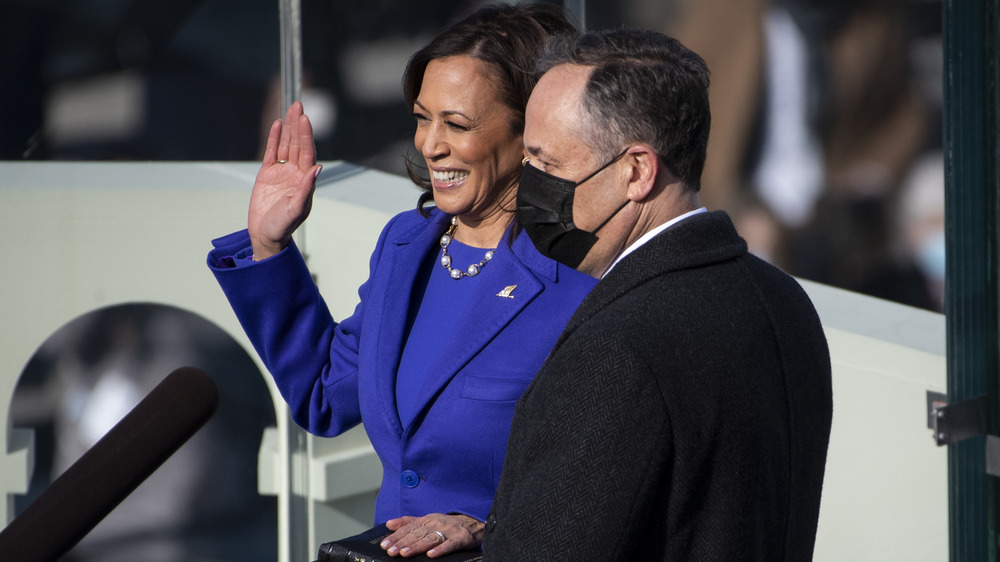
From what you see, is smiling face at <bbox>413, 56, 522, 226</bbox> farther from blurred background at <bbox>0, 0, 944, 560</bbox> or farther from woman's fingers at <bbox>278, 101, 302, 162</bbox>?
blurred background at <bbox>0, 0, 944, 560</bbox>

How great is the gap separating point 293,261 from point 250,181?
199 centimetres

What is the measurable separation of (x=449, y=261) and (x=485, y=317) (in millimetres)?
198

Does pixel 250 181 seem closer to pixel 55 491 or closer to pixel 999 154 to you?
pixel 999 154

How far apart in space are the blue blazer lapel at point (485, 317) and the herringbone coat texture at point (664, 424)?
0.52 metres

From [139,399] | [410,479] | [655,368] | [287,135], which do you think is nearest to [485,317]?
[410,479]

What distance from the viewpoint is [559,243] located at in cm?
154

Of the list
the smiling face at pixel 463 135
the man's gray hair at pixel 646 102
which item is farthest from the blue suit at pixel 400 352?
the man's gray hair at pixel 646 102

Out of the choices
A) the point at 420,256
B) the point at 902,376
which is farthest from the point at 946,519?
the point at 420,256

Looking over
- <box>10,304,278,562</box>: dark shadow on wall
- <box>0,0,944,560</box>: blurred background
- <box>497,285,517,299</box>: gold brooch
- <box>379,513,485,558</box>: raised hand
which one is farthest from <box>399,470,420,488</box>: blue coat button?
<box>10,304,278,562</box>: dark shadow on wall

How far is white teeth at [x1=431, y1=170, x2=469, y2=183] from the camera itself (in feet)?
6.28

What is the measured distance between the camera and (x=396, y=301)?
1.92m

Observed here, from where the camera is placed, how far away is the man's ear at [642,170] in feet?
4.47

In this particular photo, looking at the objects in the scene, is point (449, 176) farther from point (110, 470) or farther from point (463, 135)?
point (110, 470)

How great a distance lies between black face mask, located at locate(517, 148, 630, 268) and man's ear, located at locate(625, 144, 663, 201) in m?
0.04
